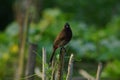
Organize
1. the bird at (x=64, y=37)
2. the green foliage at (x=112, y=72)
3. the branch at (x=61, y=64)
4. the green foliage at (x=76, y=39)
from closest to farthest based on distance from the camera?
the branch at (x=61, y=64) → the bird at (x=64, y=37) → the green foliage at (x=112, y=72) → the green foliage at (x=76, y=39)

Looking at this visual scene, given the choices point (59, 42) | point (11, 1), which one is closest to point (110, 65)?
point (59, 42)

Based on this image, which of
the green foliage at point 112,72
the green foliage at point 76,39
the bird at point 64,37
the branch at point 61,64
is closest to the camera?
the branch at point 61,64

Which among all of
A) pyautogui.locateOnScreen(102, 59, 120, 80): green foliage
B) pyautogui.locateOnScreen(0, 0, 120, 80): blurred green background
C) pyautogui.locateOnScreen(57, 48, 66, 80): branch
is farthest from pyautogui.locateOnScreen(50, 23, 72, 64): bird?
pyautogui.locateOnScreen(102, 59, 120, 80): green foliage

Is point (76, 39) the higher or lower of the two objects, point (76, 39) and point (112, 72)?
the higher

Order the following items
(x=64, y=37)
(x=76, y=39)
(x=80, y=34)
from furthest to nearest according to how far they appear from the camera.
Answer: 1. (x=80, y=34)
2. (x=76, y=39)
3. (x=64, y=37)

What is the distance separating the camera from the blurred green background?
41.0 feet

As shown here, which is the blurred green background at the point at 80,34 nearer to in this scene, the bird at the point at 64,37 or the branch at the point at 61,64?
the bird at the point at 64,37

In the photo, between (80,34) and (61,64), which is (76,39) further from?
(61,64)

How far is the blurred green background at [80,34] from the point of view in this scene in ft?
41.0

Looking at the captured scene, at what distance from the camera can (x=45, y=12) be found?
650 inches

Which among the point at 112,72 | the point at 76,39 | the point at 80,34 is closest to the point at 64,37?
the point at 112,72

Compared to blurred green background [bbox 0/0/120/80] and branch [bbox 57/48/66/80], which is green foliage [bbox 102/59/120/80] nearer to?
blurred green background [bbox 0/0/120/80]

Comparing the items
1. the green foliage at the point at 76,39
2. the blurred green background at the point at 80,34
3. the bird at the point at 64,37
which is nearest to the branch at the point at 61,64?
the bird at the point at 64,37

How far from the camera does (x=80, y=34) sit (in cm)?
1470
